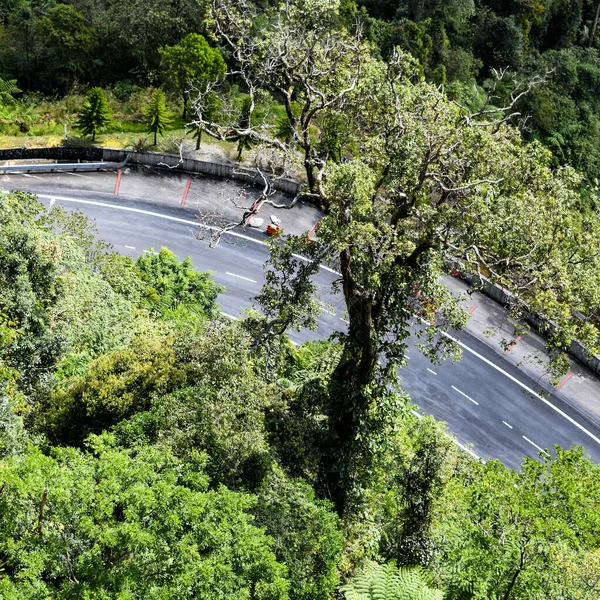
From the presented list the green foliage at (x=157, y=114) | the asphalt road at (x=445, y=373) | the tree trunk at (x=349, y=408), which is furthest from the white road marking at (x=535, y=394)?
the green foliage at (x=157, y=114)

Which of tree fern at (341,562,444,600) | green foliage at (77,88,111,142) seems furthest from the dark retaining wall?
tree fern at (341,562,444,600)

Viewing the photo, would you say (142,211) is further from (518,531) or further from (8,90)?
(518,531)

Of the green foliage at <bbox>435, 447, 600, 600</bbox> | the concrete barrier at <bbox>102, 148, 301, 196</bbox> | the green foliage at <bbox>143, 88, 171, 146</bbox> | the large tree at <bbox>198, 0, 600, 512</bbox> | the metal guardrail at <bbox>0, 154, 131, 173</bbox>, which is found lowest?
the metal guardrail at <bbox>0, 154, 131, 173</bbox>

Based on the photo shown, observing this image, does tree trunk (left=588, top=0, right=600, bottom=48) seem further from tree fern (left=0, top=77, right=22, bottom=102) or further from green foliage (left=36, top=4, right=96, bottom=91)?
tree fern (left=0, top=77, right=22, bottom=102)

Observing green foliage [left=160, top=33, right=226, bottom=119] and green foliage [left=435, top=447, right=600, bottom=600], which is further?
green foliage [left=160, top=33, right=226, bottom=119]

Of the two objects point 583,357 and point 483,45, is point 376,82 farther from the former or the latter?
point 483,45
